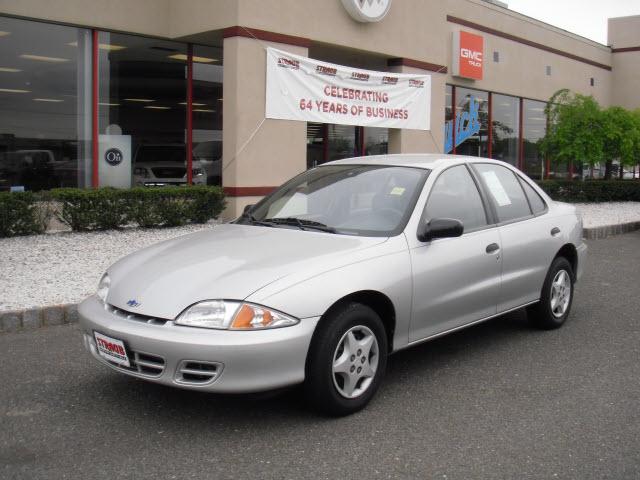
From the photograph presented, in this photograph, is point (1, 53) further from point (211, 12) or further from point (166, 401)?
point (166, 401)

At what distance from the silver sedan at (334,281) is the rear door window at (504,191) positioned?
0.05ft

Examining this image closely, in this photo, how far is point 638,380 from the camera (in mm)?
5141

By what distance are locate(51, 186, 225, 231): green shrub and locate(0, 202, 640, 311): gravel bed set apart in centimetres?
21

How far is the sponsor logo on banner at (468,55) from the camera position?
776 inches

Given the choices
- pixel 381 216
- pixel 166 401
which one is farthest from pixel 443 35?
pixel 166 401

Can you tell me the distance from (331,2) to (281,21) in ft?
4.78

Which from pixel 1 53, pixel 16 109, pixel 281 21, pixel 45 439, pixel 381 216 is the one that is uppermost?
pixel 281 21

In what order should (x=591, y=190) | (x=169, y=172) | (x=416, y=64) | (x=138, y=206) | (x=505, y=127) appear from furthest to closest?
(x=505, y=127) < (x=591, y=190) < (x=416, y=64) < (x=169, y=172) < (x=138, y=206)

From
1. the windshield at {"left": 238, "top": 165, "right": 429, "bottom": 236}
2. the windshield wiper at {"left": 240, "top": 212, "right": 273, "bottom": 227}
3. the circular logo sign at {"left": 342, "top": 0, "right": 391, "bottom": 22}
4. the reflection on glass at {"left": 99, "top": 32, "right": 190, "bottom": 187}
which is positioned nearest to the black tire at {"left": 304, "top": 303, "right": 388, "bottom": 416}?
the windshield at {"left": 238, "top": 165, "right": 429, "bottom": 236}

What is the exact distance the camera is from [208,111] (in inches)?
571

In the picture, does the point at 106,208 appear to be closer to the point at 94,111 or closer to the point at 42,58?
the point at 94,111

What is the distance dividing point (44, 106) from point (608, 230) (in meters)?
10.6

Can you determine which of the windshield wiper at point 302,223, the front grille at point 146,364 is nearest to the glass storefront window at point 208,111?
the windshield wiper at point 302,223

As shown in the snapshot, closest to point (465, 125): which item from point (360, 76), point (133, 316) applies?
point (360, 76)
